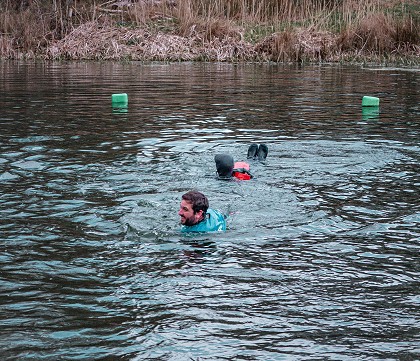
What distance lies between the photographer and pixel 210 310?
5848 millimetres

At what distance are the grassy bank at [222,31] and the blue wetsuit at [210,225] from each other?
21.2m

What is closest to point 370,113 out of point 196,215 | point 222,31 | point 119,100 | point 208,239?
point 119,100

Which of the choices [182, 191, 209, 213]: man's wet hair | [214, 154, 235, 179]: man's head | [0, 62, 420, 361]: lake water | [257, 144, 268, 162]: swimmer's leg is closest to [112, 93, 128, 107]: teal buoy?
[0, 62, 420, 361]: lake water

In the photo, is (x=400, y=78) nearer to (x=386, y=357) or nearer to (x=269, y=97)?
(x=269, y=97)

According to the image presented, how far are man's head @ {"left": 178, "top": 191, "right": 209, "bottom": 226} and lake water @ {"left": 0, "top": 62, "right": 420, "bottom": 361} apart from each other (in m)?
0.20

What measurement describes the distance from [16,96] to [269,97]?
603cm

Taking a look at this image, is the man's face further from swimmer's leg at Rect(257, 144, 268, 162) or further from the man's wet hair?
swimmer's leg at Rect(257, 144, 268, 162)

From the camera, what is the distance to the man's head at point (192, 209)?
316 inches

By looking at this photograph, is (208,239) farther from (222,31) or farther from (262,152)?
(222,31)

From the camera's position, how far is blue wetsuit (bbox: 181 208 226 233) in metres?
8.15

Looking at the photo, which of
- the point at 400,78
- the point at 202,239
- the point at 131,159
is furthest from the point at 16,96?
the point at 202,239

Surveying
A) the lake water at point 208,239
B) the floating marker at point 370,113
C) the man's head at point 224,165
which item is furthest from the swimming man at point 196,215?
the floating marker at point 370,113

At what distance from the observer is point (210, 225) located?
8211mm

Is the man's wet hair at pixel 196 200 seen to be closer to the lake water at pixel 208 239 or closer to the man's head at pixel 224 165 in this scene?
the lake water at pixel 208 239
